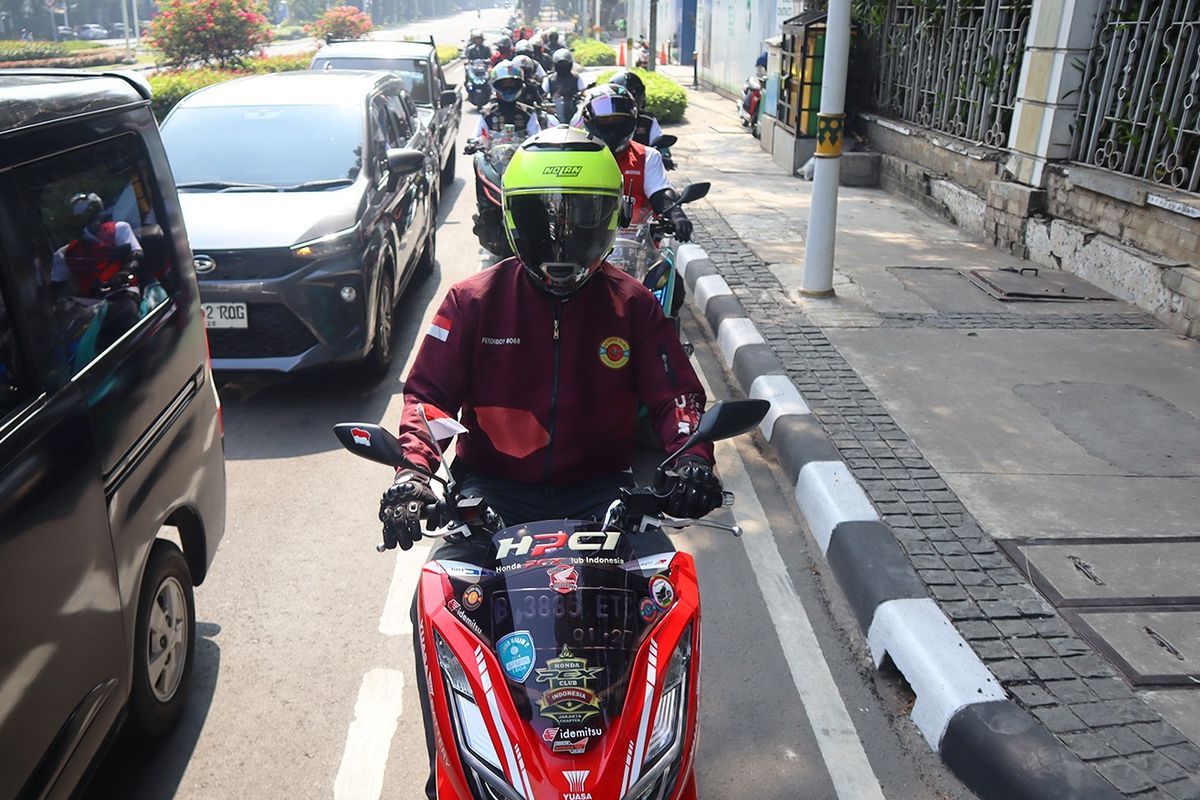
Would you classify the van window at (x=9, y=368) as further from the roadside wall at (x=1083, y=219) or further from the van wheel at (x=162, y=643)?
Answer: the roadside wall at (x=1083, y=219)

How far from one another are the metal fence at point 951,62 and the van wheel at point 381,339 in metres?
6.83

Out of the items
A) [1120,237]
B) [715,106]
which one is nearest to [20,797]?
[1120,237]

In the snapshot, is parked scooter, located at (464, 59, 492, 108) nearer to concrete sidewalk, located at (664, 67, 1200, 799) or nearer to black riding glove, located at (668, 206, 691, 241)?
concrete sidewalk, located at (664, 67, 1200, 799)

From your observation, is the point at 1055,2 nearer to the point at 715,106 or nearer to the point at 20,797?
the point at 20,797

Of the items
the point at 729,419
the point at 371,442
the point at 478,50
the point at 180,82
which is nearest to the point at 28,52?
the point at 478,50

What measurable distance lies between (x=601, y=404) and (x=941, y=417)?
354cm

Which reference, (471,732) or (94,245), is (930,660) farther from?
(94,245)

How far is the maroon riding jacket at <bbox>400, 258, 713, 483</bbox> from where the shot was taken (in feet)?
9.57

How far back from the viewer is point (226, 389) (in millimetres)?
6793

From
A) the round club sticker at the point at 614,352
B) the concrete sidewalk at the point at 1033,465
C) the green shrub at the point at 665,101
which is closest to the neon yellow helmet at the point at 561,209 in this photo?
the round club sticker at the point at 614,352

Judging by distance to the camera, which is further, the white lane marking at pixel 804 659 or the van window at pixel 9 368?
the white lane marking at pixel 804 659

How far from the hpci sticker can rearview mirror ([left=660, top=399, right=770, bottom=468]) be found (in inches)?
27.6

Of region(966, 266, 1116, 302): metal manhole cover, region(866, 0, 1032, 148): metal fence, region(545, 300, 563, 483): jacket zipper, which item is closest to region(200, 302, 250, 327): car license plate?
region(545, 300, 563, 483): jacket zipper

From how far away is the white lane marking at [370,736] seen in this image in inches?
127
